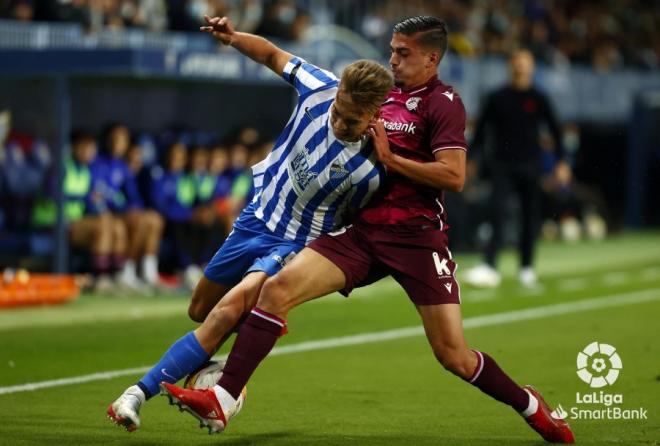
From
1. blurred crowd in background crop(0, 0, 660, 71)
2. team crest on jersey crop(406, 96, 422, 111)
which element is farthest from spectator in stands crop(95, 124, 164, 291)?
team crest on jersey crop(406, 96, 422, 111)

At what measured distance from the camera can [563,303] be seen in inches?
544

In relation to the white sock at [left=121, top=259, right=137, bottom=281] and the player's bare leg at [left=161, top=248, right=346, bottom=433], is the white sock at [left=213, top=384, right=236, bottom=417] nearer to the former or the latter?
the player's bare leg at [left=161, top=248, right=346, bottom=433]

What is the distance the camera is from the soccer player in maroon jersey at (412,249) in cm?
646

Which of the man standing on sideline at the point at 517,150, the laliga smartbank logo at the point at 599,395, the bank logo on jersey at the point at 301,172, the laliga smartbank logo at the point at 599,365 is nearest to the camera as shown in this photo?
the bank logo on jersey at the point at 301,172

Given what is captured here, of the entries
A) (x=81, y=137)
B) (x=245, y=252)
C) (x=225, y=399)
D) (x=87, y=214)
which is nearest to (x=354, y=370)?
(x=245, y=252)

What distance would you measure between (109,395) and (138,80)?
8779 millimetres

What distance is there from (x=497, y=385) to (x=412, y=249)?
2.47 feet

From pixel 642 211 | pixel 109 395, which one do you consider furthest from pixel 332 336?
pixel 642 211

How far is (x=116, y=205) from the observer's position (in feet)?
48.3

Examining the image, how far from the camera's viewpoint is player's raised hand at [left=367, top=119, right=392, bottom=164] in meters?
6.45

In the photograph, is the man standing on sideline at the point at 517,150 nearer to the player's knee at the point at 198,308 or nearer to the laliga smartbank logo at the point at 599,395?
the laliga smartbank logo at the point at 599,395

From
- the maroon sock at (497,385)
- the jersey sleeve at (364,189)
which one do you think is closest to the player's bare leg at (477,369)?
the maroon sock at (497,385)

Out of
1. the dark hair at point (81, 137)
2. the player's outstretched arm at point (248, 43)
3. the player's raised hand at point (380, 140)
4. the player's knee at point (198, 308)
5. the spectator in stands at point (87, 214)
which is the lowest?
the spectator in stands at point (87, 214)

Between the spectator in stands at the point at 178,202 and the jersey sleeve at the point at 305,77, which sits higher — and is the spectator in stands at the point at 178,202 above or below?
below
